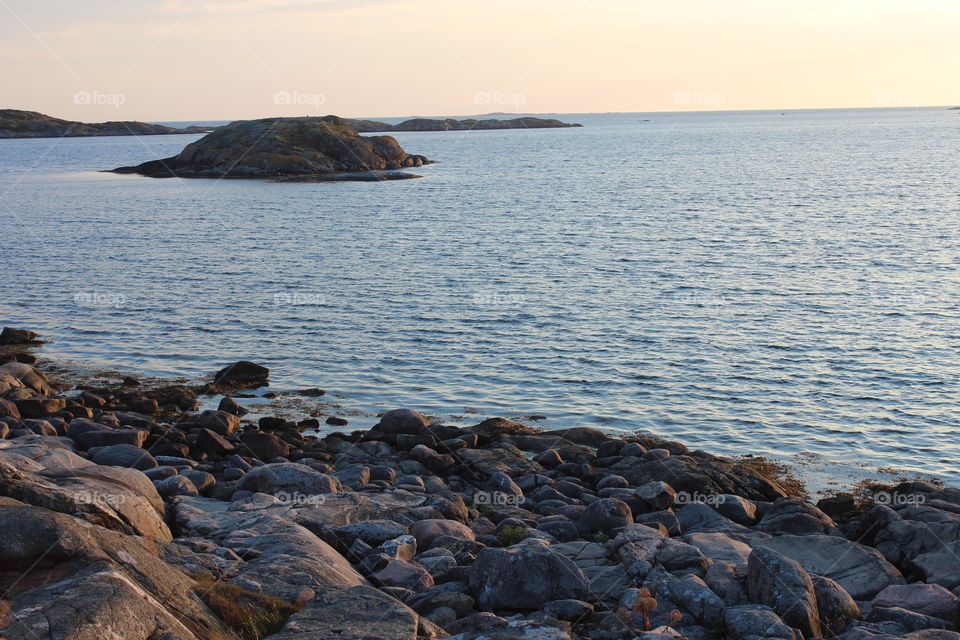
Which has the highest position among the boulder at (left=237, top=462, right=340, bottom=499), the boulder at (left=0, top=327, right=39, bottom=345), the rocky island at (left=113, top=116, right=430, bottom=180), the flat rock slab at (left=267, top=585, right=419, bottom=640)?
the rocky island at (left=113, top=116, right=430, bottom=180)

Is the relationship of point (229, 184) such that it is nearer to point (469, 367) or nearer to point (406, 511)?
point (469, 367)

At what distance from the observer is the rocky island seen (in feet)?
357

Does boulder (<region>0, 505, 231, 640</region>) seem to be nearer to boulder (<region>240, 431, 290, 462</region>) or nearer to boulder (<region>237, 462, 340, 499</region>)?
boulder (<region>237, 462, 340, 499</region>)

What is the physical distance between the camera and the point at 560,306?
3459cm

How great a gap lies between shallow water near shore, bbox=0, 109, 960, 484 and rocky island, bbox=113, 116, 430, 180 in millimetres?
31750

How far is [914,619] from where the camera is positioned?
1083 centimetres

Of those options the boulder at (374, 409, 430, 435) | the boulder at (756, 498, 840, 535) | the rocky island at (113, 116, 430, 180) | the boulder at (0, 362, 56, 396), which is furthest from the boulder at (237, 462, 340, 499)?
the rocky island at (113, 116, 430, 180)

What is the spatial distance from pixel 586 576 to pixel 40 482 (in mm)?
6791

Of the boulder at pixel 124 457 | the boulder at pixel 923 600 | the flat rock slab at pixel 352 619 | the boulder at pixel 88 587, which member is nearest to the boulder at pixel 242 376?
the boulder at pixel 124 457

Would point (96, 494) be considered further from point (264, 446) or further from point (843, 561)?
point (843, 561)

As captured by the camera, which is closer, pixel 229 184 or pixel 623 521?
pixel 623 521

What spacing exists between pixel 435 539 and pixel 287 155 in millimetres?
102745

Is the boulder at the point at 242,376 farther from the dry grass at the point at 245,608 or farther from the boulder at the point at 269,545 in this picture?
the dry grass at the point at 245,608

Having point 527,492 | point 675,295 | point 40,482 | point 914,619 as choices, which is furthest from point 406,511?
point 675,295
